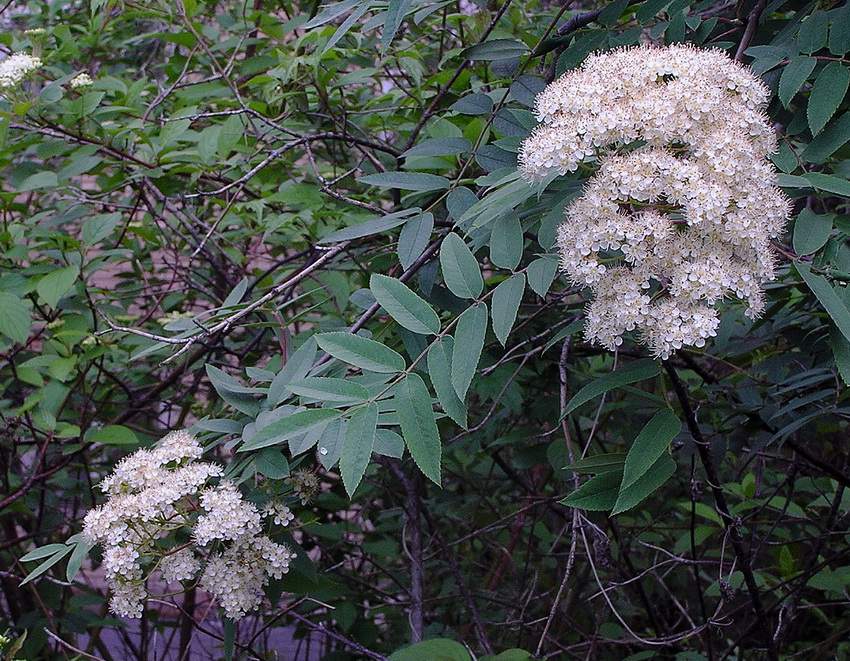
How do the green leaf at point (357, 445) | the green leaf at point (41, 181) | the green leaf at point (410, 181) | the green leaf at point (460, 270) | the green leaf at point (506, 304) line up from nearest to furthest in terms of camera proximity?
the green leaf at point (357, 445) < the green leaf at point (506, 304) < the green leaf at point (460, 270) < the green leaf at point (410, 181) < the green leaf at point (41, 181)

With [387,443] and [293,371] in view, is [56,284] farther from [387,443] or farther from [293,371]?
[387,443]

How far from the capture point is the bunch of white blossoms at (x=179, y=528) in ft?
4.09

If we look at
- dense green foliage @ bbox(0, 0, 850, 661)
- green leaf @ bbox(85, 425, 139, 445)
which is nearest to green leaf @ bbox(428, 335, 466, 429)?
dense green foliage @ bbox(0, 0, 850, 661)

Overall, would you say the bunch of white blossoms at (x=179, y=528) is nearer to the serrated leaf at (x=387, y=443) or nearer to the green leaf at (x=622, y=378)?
the serrated leaf at (x=387, y=443)

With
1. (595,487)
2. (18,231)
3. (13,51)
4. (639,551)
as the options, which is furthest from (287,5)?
(639,551)

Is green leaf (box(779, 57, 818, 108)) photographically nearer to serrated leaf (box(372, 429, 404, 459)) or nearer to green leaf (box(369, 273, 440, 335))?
green leaf (box(369, 273, 440, 335))

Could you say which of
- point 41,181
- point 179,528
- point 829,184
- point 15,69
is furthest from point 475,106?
point 15,69

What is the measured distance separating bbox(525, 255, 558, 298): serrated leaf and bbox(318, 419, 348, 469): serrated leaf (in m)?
0.35

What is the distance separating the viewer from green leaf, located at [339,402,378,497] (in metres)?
1.00

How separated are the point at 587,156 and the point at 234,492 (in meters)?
0.77

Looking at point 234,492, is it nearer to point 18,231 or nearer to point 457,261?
point 457,261

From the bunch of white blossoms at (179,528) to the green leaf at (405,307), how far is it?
1.30 ft

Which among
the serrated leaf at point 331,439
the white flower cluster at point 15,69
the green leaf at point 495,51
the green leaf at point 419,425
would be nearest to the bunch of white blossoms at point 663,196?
the green leaf at point 419,425

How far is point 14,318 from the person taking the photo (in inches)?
71.4
